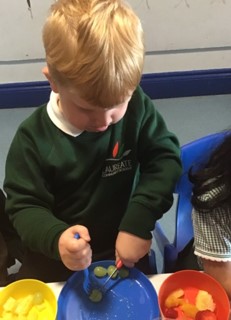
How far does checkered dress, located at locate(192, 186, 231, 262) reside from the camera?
31.5 inches

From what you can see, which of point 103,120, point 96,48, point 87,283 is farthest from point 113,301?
point 96,48

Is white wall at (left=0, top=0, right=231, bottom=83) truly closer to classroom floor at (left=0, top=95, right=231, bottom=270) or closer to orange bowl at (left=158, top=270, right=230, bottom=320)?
classroom floor at (left=0, top=95, right=231, bottom=270)

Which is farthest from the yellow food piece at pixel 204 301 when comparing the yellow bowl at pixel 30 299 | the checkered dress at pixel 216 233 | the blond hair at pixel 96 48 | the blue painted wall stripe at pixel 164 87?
the blue painted wall stripe at pixel 164 87

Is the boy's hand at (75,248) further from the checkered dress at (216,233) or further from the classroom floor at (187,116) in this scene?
the classroom floor at (187,116)

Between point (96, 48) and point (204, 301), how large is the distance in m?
0.39

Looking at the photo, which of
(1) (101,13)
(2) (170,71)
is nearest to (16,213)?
(1) (101,13)

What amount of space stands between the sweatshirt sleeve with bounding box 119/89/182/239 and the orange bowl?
0.35 feet

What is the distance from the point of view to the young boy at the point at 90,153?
2.08 feet

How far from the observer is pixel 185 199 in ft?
3.34

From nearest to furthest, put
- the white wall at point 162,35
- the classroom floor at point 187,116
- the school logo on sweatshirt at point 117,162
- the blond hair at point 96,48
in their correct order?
1. the blond hair at point 96,48
2. the school logo on sweatshirt at point 117,162
3. the white wall at point 162,35
4. the classroom floor at point 187,116

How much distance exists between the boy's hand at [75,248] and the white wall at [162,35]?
1.18 m

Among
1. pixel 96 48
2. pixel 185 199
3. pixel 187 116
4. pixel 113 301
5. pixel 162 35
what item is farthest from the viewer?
pixel 187 116

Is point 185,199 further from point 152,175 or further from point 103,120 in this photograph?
point 103,120

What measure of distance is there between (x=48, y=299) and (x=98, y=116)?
0.93 feet
